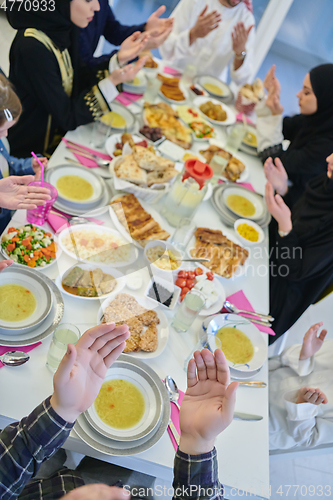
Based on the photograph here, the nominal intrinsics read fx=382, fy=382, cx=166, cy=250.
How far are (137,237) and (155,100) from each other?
4.70ft

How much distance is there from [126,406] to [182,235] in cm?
86

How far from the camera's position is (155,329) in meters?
1.38

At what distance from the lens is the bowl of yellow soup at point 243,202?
7.16 feet

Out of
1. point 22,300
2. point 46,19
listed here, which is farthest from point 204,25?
point 22,300

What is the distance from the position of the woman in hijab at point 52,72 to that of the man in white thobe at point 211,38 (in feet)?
3.33

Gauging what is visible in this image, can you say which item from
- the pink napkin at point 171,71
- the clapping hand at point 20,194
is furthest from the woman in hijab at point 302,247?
the pink napkin at point 171,71

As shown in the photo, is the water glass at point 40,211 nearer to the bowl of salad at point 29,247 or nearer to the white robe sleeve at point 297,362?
the bowl of salad at point 29,247

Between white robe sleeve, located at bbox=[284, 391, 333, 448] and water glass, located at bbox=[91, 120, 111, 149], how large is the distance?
63.2 inches

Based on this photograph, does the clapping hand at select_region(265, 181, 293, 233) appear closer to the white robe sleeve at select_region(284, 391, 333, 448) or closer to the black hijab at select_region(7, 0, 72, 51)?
the white robe sleeve at select_region(284, 391, 333, 448)

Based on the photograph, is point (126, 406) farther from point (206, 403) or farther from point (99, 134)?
point (99, 134)

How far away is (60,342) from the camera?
1139 millimetres

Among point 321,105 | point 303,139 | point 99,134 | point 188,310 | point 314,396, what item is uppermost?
point 321,105

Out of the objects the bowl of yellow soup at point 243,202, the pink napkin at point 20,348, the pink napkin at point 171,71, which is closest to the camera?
the pink napkin at point 20,348

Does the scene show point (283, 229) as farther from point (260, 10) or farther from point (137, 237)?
point (260, 10)
